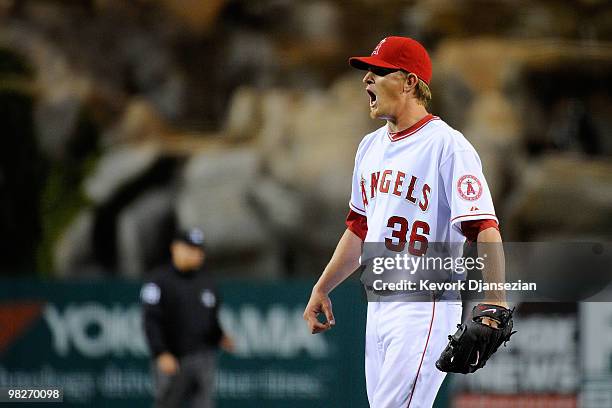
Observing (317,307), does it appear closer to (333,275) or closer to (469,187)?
(333,275)

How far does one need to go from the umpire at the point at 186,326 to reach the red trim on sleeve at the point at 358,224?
10.5ft

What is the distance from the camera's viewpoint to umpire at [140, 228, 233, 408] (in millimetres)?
6574

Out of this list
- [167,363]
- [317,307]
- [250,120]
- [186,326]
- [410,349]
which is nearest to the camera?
[410,349]

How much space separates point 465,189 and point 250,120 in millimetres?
6276

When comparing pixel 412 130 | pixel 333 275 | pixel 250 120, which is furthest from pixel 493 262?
pixel 250 120

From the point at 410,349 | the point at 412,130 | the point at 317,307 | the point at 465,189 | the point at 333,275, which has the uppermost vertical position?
the point at 412,130

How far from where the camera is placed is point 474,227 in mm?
3076

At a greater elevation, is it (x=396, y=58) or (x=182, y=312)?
(x=396, y=58)

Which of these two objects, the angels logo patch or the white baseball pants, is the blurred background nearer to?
the white baseball pants

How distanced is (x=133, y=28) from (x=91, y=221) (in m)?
1.88

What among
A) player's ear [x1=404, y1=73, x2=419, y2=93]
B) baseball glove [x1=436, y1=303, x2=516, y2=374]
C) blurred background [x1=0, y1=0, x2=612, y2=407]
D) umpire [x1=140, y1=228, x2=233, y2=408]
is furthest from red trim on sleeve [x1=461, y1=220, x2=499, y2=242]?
blurred background [x1=0, y1=0, x2=612, y2=407]

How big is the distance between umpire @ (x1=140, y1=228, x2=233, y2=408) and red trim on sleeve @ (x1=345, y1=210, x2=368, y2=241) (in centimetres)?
322

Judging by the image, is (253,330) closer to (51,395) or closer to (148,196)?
(51,395)

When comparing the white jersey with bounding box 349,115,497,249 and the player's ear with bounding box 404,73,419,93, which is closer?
the white jersey with bounding box 349,115,497,249
